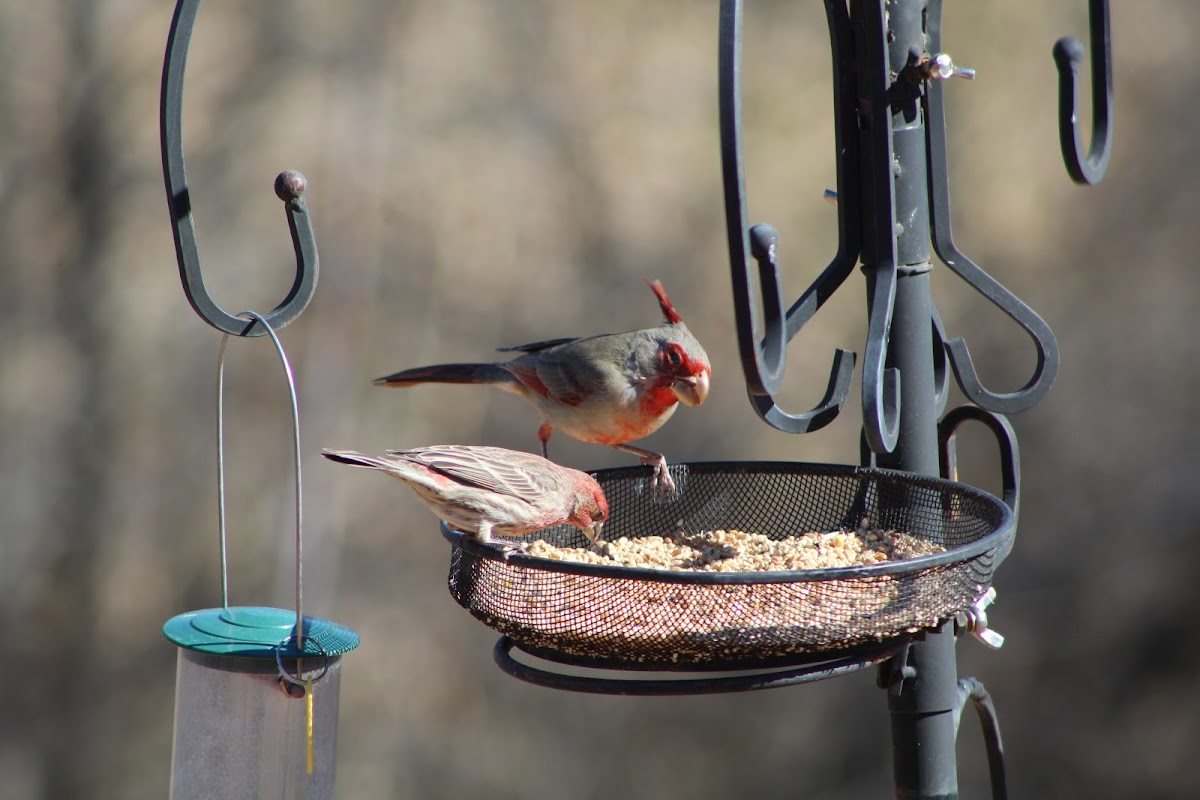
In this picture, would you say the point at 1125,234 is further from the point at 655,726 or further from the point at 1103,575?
the point at 655,726

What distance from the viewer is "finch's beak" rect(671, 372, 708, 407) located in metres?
3.27

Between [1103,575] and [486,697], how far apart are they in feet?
10.5

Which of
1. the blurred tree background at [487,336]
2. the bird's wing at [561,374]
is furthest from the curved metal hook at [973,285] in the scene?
the blurred tree background at [487,336]

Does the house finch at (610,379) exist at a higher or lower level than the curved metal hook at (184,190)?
lower

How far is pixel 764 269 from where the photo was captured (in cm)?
197

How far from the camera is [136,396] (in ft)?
19.3

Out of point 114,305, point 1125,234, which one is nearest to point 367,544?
point 114,305

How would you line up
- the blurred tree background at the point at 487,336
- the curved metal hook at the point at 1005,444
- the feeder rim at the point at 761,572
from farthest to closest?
the blurred tree background at the point at 487,336, the curved metal hook at the point at 1005,444, the feeder rim at the point at 761,572

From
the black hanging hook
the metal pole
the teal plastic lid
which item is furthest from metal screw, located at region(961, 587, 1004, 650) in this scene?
the teal plastic lid

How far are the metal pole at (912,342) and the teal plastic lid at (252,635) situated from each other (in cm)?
117

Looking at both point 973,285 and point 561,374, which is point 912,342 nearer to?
point 973,285

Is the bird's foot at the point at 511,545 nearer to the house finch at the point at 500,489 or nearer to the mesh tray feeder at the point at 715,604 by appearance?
the house finch at the point at 500,489

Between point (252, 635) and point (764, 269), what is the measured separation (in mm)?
1313

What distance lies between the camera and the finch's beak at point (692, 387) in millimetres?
3273
